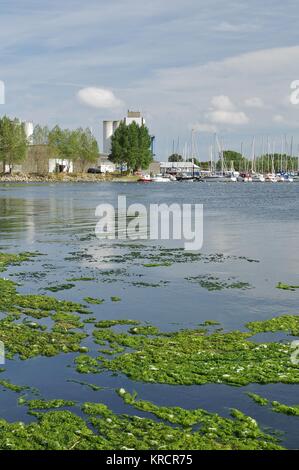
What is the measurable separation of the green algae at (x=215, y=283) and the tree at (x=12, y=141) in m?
162

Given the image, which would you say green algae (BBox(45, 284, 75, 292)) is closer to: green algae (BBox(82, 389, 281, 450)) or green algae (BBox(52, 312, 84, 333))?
green algae (BBox(52, 312, 84, 333))

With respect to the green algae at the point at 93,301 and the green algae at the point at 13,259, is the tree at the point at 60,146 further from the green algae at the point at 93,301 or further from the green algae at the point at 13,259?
the green algae at the point at 93,301

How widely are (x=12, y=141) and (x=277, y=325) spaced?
558 feet

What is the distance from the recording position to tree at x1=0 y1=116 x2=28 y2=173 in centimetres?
17886

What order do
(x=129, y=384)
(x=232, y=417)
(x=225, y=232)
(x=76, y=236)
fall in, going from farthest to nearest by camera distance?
A: (x=225, y=232) → (x=76, y=236) → (x=129, y=384) → (x=232, y=417)

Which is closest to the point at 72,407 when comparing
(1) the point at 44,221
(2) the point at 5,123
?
(1) the point at 44,221

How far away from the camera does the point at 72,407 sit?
1180 centimetres

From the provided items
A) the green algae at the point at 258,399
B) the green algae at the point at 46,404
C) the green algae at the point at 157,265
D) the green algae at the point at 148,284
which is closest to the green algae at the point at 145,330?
the green algae at the point at 258,399

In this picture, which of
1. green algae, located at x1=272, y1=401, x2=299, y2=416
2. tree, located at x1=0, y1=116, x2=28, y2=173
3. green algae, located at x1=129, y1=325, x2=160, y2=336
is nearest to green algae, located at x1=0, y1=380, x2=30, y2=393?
green algae, located at x1=129, y1=325, x2=160, y2=336

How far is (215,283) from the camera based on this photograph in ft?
78.8

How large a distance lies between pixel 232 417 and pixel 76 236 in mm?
30495

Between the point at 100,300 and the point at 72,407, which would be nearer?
the point at 72,407
